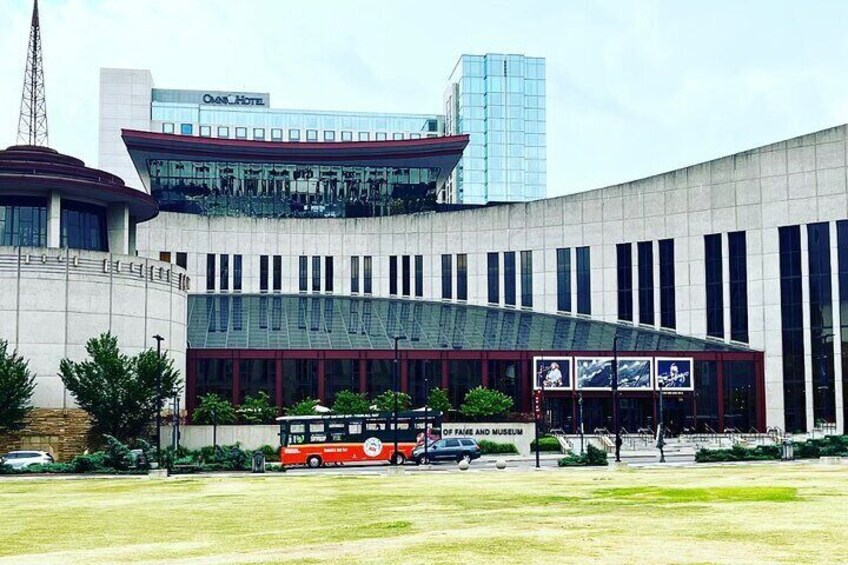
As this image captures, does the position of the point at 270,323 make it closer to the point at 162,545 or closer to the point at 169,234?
the point at 169,234

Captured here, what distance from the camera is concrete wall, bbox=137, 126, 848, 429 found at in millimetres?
94250

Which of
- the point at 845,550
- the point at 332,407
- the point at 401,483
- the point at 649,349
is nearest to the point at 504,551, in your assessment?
the point at 845,550

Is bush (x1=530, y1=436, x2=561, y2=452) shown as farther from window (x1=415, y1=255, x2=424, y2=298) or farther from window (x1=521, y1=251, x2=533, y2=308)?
window (x1=415, y1=255, x2=424, y2=298)

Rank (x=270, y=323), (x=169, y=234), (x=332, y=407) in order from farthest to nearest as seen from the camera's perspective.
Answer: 1. (x=169, y=234)
2. (x=270, y=323)
3. (x=332, y=407)

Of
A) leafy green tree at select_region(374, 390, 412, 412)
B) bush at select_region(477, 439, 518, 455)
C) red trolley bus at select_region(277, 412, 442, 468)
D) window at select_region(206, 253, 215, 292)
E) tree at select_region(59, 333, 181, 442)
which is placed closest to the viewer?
red trolley bus at select_region(277, 412, 442, 468)

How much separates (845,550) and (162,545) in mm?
16164

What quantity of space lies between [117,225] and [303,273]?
30636 mm

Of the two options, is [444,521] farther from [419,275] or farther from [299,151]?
[299,151]

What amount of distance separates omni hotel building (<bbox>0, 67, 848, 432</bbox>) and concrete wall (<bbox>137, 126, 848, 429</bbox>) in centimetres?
16

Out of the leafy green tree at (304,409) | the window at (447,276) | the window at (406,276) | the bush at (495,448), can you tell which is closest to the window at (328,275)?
the window at (406,276)

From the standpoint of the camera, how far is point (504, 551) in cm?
2536

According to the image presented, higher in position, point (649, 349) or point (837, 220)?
point (837, 220)

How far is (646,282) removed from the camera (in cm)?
10338

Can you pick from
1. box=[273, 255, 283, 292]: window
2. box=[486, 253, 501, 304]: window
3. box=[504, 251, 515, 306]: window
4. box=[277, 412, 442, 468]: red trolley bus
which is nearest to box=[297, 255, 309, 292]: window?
box=[273, 255, 283, 292]: window
